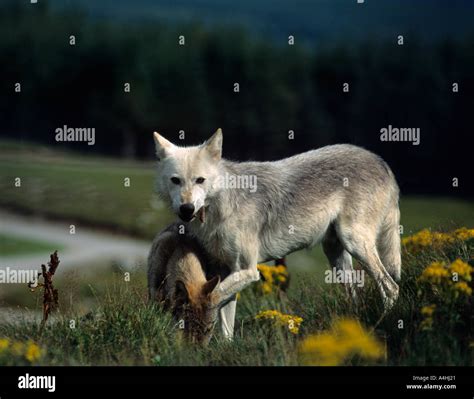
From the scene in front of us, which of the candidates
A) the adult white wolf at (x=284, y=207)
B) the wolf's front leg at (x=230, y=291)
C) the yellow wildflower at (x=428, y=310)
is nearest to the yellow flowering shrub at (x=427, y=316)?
the yellow wildflower at (x=428, y=310)

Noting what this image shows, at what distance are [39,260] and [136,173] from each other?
9.76m

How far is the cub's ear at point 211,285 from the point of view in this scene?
8.29 m

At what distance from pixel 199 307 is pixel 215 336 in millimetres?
522

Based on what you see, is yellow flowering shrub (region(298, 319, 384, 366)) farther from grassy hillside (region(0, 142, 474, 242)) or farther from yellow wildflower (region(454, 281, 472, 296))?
grassy hillside (region(0, 142, 474, 242))

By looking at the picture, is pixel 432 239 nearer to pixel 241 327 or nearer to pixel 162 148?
pixel 241 327

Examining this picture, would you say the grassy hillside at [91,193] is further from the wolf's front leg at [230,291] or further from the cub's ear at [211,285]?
the cub's ear at [211,285]

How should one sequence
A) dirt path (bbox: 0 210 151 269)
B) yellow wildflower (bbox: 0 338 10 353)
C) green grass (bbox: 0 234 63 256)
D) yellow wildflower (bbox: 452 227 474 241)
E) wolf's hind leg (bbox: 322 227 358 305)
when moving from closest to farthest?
yellow wildflower (bbox: 0 338 10 353)
yellow wildflower (bbox: 452 227 474 241)
wolf's hind leg (bbox: 322 227 358 305)
dirt path (bbox: 0 210 151 269)
green grass (bbox: 0 234 63 256)

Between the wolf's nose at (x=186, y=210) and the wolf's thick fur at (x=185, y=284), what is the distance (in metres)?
0.84

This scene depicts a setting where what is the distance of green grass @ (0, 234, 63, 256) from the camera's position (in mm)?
28686

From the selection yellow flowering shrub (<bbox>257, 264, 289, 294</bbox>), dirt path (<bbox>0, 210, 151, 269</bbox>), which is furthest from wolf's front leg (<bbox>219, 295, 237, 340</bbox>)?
dirt path (<bbox>0, 210, 151, 269</bbox>)

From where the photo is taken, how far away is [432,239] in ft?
31.7

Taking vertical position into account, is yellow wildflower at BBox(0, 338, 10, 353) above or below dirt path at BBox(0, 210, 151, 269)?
below

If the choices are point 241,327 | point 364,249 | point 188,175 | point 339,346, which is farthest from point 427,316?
point 188,175

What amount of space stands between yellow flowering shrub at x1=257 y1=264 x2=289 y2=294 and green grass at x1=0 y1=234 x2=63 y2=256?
19124mm
